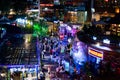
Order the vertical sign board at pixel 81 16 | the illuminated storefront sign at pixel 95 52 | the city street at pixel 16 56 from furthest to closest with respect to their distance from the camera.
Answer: the vertical sign board at pixel 81 16, the city street at pixel 16 56, the illuminated storefront sign at pixel 95 52

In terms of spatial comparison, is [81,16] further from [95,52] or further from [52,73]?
[95,52]

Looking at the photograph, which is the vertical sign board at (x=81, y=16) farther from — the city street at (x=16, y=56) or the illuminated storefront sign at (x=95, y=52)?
the illuminated storefront sign at (x=95, y=52)

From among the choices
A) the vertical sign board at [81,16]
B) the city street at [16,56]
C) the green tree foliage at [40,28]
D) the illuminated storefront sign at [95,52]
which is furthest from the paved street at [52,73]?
the vertical sign board at [81,16]

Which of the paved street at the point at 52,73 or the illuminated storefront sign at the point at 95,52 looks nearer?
the illuminated storefront sign at the point at 95,52

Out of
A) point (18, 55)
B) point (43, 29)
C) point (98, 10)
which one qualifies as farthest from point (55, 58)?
point (98, 10)

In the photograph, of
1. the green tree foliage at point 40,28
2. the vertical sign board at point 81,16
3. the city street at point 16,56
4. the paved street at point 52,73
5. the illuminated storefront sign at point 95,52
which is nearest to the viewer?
the illuminated storefront sign at point 95,52

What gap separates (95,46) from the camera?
2292 centimetres

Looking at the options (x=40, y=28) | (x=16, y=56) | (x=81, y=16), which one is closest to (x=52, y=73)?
(x=16, y=56)

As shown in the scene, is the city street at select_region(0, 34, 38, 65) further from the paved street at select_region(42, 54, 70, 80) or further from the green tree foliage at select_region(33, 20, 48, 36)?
the green tree foliage at select_region(33, 20, 48, 36)

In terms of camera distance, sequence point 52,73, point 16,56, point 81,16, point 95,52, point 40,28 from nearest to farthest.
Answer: point 95,52
point 52,73
point 16,56
point 40,28
point 81,16

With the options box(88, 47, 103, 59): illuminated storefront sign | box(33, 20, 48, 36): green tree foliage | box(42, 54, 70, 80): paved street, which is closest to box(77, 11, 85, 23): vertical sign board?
box(33, 20, 48, 36): green tree foliage

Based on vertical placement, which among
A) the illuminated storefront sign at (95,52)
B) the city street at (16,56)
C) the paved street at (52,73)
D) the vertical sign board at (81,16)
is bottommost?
the paved street at (52,73)

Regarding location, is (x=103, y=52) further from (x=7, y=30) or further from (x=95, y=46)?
(x=7, y=30)

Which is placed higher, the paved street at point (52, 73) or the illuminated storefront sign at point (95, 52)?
the illuminated storefront sign at point (95, 52)
